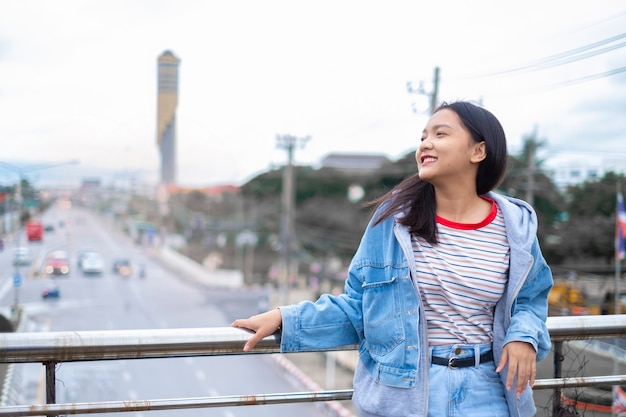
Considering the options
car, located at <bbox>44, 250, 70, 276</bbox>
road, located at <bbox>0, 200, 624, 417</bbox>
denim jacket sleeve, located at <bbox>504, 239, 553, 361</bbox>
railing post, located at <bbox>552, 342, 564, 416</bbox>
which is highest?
denim jacket sleeve, located at <bbox>504, 239, 553, 361</bbox>

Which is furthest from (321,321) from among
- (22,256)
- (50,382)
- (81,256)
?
(81,256)

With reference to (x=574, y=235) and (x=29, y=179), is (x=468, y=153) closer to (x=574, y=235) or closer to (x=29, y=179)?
(x=29, y=179)

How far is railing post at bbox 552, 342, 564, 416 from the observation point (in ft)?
5.48

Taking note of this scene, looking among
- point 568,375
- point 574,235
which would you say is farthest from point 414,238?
point 574,235

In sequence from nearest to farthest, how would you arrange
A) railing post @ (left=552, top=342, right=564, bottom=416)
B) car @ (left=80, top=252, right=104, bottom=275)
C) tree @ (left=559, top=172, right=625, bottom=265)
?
railing post @ (left=552, top=342, right=564, bottom=416)
tree @ (left=559, top=172, right=625, bottom=265)
car @ (left=80, top=252, right=104, bottom=275)

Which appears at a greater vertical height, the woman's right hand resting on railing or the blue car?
the woman's right hand resting on railing

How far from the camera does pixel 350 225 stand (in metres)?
34.9

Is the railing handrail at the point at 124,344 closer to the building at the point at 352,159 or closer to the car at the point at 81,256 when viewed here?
the car at the point at 81,256

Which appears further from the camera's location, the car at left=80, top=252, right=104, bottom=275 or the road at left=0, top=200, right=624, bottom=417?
the car at left=80, top=252, right=104, bottom=275

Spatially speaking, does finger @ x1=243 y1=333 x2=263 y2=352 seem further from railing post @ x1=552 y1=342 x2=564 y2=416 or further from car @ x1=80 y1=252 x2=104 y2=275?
car @ x1=80 y1=252 x2=104 y2=275

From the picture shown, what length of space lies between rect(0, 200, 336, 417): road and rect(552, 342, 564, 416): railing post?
10504 mm

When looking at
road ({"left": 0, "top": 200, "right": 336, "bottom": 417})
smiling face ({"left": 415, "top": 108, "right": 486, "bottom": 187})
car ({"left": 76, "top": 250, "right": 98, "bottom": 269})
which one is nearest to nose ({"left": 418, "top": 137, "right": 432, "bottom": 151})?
smiling face ({"left": 415, "top": 108, "right": 486, "bottom": 187})

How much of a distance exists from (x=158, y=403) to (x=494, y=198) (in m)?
0.85

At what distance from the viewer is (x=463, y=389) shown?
1184mm
